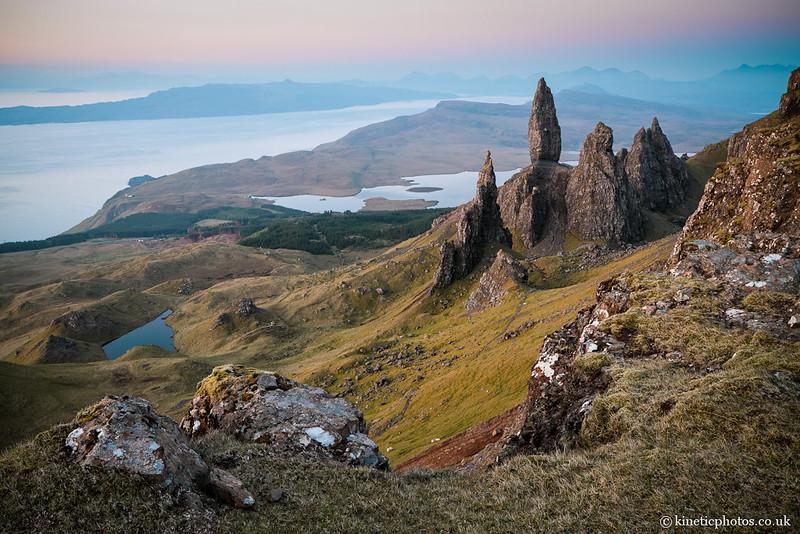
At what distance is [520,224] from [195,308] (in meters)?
140

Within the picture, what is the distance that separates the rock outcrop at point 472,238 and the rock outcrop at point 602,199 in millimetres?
35294

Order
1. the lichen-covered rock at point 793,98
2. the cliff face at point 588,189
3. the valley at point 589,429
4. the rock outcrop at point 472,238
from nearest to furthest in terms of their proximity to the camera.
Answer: the valley at point 589,429 < the lichen-covered rock at point 793,98 < the rock outcrop at point 472,238 < the cliff face at point 588,189

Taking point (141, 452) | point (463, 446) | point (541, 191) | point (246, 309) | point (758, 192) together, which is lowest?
point (246, 309)

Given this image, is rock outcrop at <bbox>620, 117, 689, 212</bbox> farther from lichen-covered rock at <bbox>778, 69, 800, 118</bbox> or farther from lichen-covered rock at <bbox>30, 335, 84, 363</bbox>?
A: lichen-covered rock at <bbox>30, 335, 84, 363</bbox>

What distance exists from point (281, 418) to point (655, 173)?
200 m

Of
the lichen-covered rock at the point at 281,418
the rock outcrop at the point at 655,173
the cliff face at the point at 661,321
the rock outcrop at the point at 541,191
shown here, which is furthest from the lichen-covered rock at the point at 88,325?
the rock outcrop at the point at 655,173

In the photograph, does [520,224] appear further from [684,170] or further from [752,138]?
[752,138]

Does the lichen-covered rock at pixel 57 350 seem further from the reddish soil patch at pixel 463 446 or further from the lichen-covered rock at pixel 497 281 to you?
the reddish soil patch at pixel 463 446

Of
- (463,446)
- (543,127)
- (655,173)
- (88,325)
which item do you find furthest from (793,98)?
(88,325)

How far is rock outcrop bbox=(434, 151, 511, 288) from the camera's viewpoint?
384 feet

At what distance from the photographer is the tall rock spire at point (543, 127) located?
170500 millimetres

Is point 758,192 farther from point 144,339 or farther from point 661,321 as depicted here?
point 144,339

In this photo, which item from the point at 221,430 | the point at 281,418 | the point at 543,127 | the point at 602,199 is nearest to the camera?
the point at 281,418

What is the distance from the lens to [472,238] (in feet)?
401
